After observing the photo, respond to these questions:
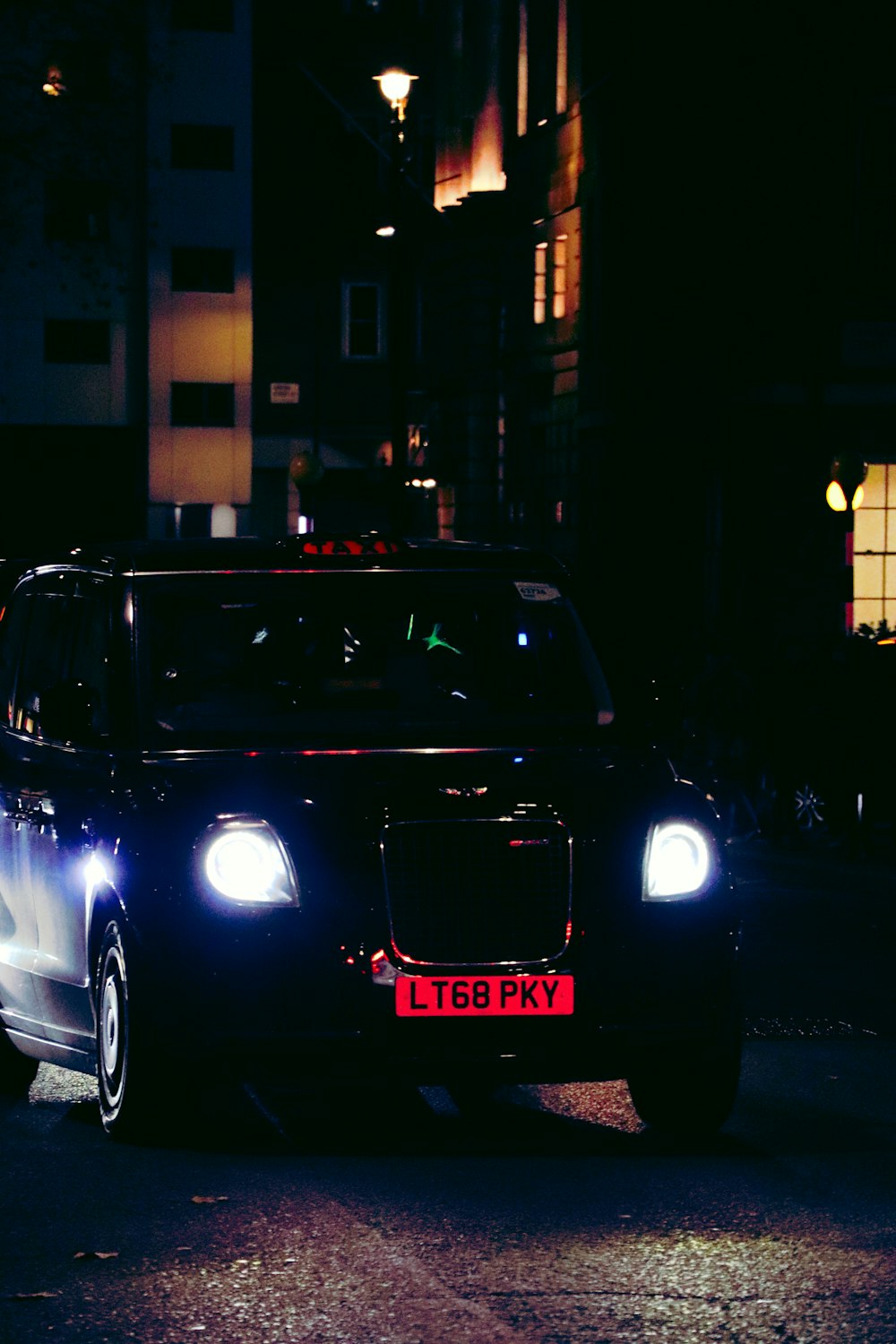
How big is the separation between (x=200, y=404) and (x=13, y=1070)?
6040 centimetres

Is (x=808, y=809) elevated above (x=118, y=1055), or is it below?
below

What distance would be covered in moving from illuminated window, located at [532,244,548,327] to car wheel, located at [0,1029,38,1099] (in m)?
31.3

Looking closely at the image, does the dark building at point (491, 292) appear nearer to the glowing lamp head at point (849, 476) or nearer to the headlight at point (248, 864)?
the glowing lamp head at point (849, 476)

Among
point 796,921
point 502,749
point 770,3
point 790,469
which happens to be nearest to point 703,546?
point 790,469

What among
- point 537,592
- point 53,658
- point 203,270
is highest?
point 203,270

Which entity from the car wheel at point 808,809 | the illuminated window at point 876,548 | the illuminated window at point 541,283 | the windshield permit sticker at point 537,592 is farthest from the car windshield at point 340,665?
the illuminated window at point 541,283

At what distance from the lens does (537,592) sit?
9.16 meters

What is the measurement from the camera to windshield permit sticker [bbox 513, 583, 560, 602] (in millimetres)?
9141

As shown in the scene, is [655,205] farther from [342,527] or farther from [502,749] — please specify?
[342,527]

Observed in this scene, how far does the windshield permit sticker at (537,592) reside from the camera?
30.0 ft

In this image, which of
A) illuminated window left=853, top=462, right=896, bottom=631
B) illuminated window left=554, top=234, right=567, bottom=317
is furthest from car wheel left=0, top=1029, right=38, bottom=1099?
illuminated window left=554, top=234, right=567, bottom=317

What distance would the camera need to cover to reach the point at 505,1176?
25.8 ft

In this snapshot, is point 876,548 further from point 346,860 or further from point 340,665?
point 346,860

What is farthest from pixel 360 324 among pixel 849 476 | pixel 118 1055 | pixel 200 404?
pixel 118 1055
